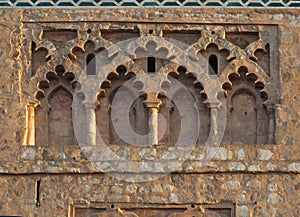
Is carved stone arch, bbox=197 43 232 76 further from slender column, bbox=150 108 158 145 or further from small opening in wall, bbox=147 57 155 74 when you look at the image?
slender column, bbox=150 108 158 145

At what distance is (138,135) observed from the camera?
11.5m

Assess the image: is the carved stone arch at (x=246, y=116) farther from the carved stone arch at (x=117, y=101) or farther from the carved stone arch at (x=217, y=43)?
the carved stone arch at (x=117, y=101)

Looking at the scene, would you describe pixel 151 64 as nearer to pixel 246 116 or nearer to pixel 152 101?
pixel 152 101

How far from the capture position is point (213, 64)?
1170 cm

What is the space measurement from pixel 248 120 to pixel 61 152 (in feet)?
5.69

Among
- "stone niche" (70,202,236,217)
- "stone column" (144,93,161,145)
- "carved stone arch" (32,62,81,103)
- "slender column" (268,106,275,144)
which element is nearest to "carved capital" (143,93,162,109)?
"stone column" (144,93,161,145)

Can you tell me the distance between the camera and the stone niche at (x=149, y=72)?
454 inches

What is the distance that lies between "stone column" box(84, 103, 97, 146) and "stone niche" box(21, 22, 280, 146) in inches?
0.8

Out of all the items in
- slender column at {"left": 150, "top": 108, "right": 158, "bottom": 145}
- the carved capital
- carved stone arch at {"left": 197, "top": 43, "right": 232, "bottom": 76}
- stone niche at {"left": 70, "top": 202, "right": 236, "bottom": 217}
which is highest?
carved stone arch at {"left": 197, "top": 43, "right": 232, "bottom": 76}

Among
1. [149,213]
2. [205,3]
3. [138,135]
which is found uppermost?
[205,3]

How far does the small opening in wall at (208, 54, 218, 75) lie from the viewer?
11648mm

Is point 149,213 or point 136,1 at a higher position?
point 136,1

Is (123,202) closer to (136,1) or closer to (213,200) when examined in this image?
(213,200)

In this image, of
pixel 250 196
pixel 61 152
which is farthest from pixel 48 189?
pixel 250 196
